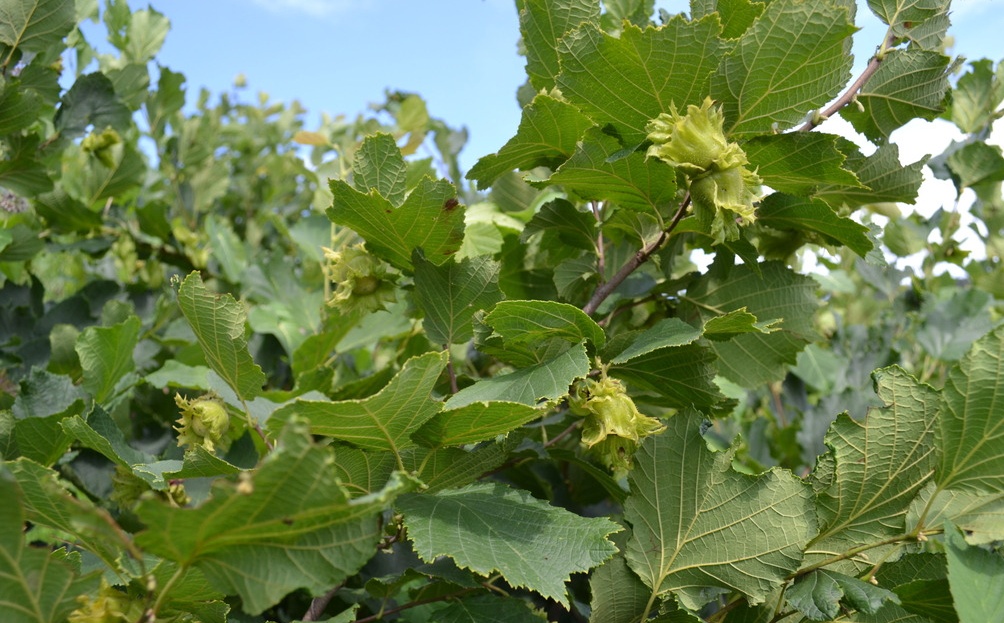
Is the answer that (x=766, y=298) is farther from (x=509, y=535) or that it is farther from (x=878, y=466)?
(x=509, y=535)

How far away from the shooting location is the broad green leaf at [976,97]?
1992mm

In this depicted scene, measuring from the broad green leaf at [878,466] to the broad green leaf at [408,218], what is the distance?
0.60 metres

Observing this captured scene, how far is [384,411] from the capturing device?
953 mm

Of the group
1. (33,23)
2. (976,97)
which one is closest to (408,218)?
(33,23)

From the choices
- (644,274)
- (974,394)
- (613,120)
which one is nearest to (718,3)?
(613,120)

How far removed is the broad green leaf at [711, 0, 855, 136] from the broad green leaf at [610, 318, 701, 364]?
288mm

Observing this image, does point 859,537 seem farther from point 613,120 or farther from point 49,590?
point 49,590

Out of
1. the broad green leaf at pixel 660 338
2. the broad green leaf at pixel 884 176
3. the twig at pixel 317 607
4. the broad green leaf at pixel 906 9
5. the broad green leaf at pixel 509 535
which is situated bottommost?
the twig at pixel 317 607

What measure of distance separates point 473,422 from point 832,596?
1.60 feet

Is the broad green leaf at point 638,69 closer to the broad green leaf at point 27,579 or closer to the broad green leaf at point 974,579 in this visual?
the broad green leaf at point 974,579

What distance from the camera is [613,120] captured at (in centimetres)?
111

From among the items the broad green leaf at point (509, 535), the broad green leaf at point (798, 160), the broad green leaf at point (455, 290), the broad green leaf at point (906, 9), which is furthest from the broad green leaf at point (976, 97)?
the broad green leaf at point (509, 535)

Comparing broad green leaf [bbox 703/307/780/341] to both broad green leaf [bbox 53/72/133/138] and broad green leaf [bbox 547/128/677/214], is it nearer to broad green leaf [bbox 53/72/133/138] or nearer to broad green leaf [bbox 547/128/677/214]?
broad green leaf [bbox 547/128/677/214]

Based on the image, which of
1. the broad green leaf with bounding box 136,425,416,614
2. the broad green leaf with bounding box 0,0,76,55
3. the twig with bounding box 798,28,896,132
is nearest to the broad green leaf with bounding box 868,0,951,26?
the twig with bounding box 798,28,896,132
